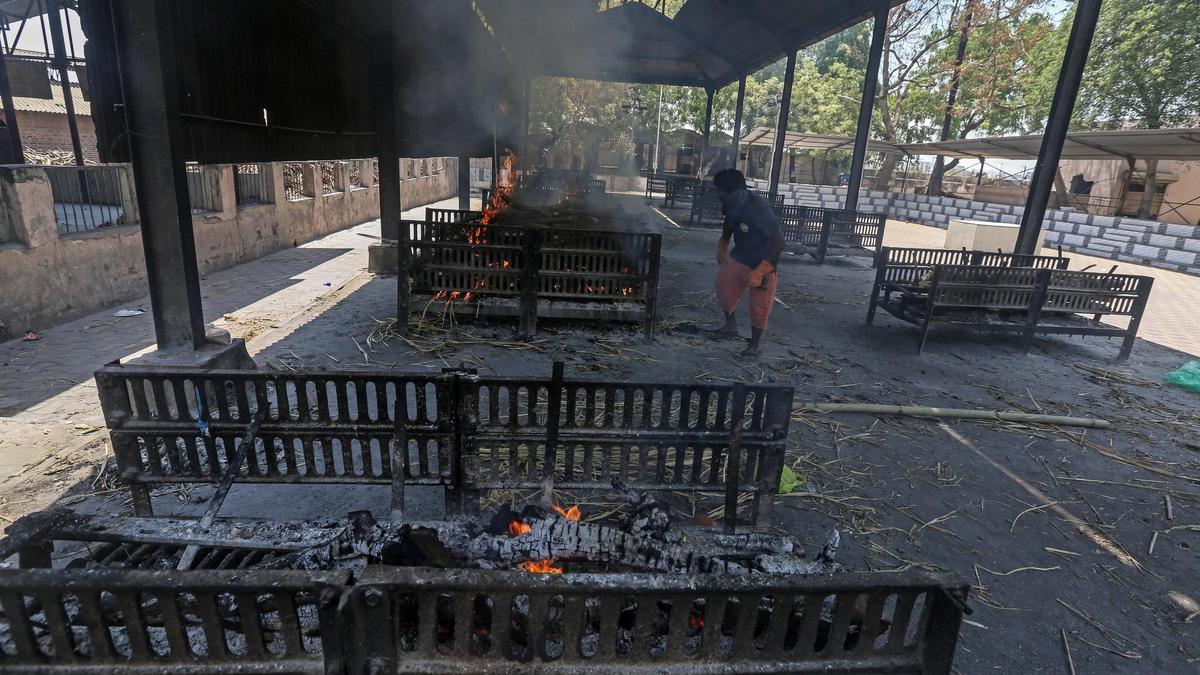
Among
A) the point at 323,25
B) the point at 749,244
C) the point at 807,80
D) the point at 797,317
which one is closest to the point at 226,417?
the point at 749,244

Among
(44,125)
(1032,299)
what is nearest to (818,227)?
(1032,299)

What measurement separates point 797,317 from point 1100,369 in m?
3.61

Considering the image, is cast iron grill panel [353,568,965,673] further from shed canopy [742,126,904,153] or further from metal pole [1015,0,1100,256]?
shed canopy [742,126,904,153]

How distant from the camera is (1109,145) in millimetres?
16078

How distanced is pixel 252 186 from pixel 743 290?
32.3ft

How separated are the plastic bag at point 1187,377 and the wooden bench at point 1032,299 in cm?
70

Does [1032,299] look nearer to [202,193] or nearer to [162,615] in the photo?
[162,615]

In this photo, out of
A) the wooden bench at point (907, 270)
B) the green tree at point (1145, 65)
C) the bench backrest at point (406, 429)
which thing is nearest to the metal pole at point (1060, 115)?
the wooden bench at point (907, 270)

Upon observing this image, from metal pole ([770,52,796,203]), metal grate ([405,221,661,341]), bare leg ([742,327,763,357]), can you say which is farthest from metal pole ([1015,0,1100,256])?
metal pole ([770,52,796,203])

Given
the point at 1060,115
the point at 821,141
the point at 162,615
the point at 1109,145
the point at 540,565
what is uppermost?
the point at 821,141

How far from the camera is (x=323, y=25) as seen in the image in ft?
24.5

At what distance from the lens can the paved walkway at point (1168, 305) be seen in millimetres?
8648

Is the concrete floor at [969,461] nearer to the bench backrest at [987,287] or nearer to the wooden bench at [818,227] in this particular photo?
the bench backrest at [987,287]

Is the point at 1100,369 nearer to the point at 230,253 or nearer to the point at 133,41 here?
the point at 133,41
